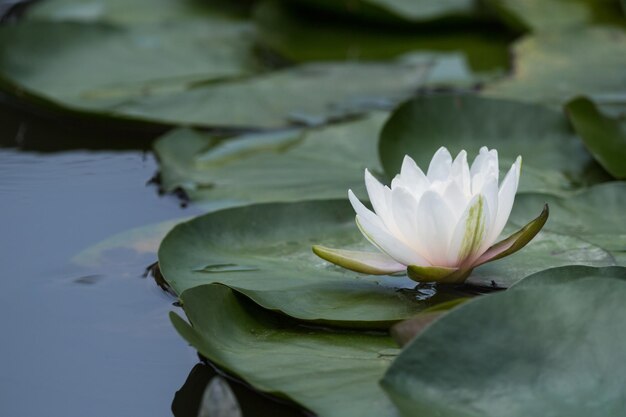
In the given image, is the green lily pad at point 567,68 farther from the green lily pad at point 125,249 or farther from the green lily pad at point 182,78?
the green lily pad at point 125,249

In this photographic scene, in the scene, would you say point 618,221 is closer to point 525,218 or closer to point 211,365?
point 525,218

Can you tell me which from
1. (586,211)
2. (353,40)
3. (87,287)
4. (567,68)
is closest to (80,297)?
(87,287)

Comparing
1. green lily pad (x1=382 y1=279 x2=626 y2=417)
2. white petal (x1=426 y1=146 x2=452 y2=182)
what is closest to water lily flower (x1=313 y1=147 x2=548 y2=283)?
white petal (x1=426 y1=146 x2=452 y2=182)

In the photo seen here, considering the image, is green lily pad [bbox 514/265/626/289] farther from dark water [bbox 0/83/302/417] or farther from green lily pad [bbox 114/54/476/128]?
green lily pad [bbox 114/54/476/128]

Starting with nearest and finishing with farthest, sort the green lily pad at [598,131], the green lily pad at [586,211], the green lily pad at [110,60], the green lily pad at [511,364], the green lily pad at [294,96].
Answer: the green lily pad at [511,364], the green lily pad at [586,211], the green lily pad at [598,131], the green lily pad at [294,96], the green lily pad at [110,60]

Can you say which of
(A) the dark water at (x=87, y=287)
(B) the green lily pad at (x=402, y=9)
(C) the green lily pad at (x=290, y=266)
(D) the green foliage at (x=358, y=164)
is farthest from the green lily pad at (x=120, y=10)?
(C) the green lily pad at (x=290, y=266)
